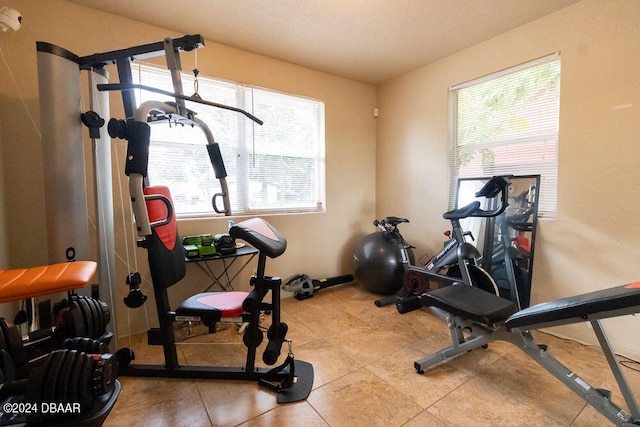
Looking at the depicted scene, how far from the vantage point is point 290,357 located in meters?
1.72

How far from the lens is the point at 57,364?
108 centimetres

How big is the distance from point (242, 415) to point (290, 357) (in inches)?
14.9

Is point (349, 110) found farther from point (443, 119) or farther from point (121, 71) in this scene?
point (121, 71)

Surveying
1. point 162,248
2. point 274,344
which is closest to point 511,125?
point 274,344

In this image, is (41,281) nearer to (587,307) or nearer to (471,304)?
(471,304)

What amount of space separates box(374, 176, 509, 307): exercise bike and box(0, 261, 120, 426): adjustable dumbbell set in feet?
7.99

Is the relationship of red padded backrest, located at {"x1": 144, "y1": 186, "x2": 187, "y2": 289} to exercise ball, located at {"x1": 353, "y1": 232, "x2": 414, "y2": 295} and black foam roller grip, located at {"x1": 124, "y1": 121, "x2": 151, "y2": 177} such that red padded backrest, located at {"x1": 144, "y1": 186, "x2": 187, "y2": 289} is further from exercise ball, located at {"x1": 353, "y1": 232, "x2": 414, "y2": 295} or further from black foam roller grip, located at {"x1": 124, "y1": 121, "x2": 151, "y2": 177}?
exercise ball, located at {"x1": 353, "y1": 232, "x2": 414, "y2": 295}

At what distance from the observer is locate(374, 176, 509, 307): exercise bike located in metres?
2.25

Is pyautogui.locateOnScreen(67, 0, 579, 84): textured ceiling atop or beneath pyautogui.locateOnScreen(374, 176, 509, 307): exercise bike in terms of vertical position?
atop

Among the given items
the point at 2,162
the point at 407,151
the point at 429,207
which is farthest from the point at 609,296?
the point at 2,162

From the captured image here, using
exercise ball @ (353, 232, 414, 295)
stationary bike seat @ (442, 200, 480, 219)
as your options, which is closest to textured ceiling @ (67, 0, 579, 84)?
stationary bike seat @ (442, 200, 480, 219)

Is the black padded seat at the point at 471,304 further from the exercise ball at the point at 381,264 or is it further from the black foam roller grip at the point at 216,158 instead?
the black foam roller grip at the point at 216,158

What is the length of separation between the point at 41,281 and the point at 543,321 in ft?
7.77

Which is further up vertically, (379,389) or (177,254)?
(177,254)
